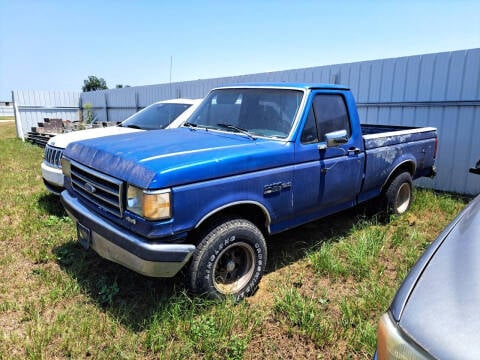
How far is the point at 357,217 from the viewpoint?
550 cm

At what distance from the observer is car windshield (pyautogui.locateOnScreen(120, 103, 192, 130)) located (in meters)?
6.28

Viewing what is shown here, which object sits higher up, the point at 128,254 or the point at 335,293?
the point at 128,254

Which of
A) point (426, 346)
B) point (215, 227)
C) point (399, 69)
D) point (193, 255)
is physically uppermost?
point (399, 69)

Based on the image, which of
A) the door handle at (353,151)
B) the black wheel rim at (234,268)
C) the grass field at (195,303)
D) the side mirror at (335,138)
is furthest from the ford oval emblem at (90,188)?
the door handle at (353,151)

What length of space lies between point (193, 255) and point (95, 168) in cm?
119

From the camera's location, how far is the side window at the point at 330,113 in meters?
3.95

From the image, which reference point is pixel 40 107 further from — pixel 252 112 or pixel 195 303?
pixel 195 303

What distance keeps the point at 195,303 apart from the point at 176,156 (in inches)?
49.4

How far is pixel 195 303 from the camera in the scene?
3033 millimetres

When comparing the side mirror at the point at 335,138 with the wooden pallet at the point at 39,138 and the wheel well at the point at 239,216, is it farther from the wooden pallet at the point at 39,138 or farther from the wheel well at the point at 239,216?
the wooden pallet at the point at 39,138

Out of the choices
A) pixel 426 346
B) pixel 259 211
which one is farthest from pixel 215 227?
pixel 426 346

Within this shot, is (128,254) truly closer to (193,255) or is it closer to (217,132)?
(193,255)

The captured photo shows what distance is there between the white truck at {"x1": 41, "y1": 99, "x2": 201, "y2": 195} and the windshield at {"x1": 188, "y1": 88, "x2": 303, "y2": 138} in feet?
3.88

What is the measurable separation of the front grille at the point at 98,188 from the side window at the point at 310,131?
6.20ft
